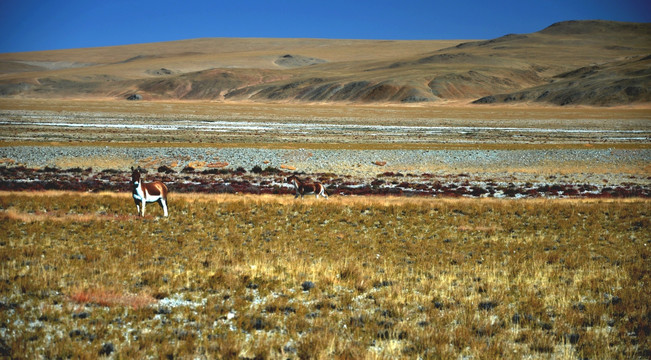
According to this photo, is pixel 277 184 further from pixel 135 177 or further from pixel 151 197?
pixel 135 177

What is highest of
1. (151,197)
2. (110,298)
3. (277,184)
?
(151,197)

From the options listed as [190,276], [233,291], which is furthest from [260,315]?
[190,276]

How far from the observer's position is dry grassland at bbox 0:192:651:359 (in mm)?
6613

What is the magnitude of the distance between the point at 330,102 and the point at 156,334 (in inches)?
6468

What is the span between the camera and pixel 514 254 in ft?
40.8

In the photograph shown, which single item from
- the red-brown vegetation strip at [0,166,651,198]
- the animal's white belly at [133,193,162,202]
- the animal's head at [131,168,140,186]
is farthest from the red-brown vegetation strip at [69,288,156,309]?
the red-brown vegetation strip at [0,166,651,198]

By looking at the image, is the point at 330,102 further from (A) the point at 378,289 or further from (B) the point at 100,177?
(A) the point at 378,289

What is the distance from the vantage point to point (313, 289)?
29.3 feet

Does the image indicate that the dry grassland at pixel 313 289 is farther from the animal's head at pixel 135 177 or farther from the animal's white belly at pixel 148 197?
the animal's head at pixel 135 177

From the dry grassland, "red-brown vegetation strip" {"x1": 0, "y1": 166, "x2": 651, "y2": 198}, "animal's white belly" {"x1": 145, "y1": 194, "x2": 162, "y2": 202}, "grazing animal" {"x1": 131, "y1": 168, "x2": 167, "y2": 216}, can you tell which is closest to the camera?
the dry grassland

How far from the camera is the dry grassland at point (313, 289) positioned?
661 centimetres

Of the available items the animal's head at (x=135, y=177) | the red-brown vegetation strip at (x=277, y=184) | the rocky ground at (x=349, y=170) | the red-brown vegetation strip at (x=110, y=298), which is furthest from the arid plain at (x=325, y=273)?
the animal's head at (x=135, y=177)

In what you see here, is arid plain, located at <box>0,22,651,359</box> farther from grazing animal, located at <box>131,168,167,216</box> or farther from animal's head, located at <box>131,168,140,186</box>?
animal's head, located at <box>131,168,140,186</box>

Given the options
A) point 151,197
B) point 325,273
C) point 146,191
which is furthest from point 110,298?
point 151,197
